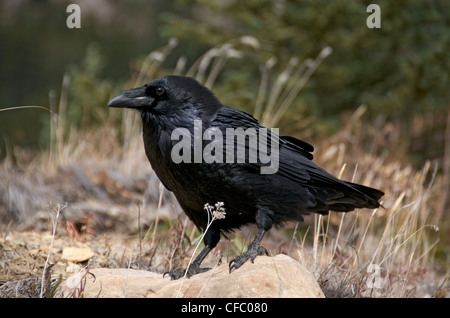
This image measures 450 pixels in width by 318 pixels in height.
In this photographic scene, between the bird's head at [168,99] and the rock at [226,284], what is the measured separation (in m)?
1.02

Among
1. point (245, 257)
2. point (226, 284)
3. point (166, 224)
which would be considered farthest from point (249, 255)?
point (166, 224)

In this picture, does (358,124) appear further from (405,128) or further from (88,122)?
(88,122)

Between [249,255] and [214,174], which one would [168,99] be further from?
[249,255]

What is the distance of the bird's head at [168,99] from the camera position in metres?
3.30

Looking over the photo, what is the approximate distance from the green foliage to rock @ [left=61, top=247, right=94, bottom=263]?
3781mm

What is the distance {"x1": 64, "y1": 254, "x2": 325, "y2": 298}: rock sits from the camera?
8.63 feet

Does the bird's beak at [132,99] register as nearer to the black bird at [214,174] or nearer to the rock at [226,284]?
the black bird at [214,174]

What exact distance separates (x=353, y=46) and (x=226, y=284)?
18.8ft

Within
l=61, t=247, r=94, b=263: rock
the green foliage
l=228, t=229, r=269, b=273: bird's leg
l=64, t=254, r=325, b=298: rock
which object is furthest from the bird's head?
the green foliage

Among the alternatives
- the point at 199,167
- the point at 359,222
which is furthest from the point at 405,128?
the point at 199,167

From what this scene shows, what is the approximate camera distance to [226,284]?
2689 mm

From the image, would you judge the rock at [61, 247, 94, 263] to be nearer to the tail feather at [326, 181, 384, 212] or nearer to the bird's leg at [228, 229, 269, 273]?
the bird's leg at [228, 229, 269, 273]

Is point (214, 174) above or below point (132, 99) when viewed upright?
below

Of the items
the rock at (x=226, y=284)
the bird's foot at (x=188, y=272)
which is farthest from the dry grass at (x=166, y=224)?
the rock at (x=226, y=284)
